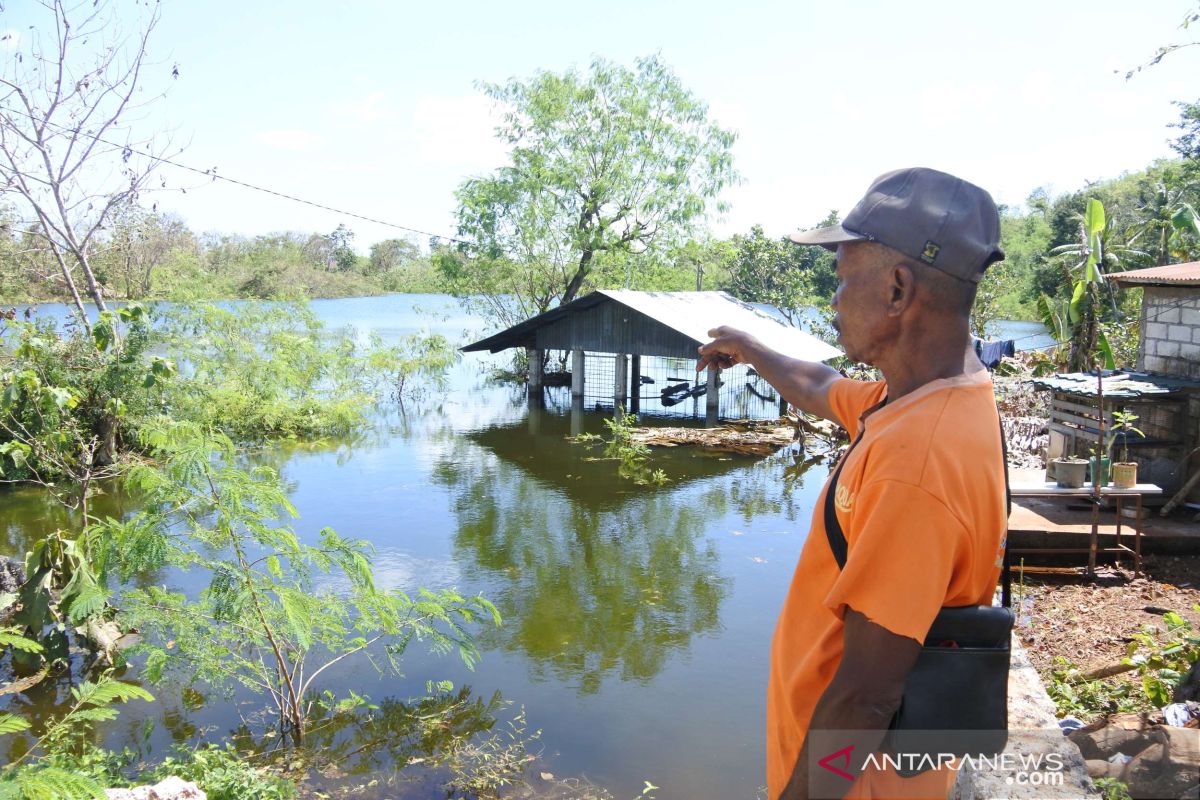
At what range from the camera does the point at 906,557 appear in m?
1.29

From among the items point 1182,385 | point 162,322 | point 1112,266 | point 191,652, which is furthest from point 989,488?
point 1112,266

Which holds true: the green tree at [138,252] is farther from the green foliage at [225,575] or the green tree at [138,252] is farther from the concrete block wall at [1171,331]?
the concrete block wall at [1171,331]

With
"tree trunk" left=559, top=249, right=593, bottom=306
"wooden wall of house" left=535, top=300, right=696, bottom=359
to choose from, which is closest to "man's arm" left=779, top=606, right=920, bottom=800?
"wooden wall of house" left=535, top=300, right=696, bottom=359

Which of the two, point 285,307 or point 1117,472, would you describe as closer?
point 1117,472

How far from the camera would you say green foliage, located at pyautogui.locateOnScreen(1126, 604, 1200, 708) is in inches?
190

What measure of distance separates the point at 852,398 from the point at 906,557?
30.2 inches

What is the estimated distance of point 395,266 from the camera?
2926 inches

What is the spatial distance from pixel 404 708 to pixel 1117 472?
268 inches

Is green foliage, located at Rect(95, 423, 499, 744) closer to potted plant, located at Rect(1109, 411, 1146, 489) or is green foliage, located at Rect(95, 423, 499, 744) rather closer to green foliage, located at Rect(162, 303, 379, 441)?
potted plant, located at Rect(1109, 411, 1146, 489)

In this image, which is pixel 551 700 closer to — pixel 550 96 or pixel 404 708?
pixel 404 708

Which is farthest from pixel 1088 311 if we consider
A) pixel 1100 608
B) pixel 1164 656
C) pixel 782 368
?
pixel 782 368

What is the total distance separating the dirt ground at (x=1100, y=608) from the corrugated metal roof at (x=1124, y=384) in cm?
168

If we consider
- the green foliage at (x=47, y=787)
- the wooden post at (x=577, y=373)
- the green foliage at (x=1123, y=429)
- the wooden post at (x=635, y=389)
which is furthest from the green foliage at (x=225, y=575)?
the wooden post at (x=635, y=389)

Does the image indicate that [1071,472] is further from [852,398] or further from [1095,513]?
[852,398]
